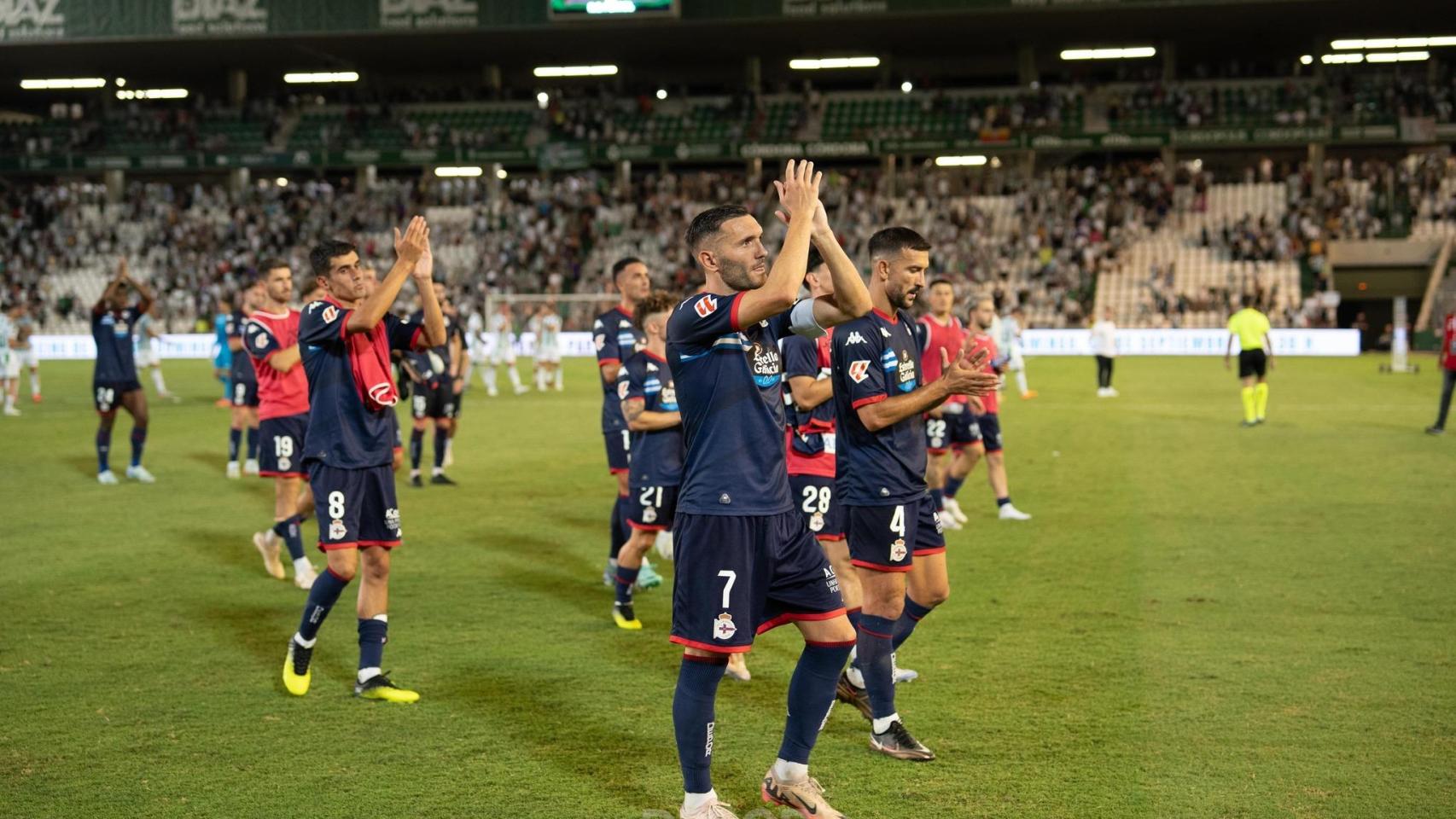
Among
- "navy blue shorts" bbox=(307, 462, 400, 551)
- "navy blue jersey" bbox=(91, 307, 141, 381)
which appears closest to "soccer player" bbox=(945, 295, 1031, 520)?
"navy blue shorts" bbox=(307, 462, 400, 551)

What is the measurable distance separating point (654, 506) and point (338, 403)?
236 centimetres

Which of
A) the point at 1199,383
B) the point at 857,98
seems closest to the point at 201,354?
the point at 857,98

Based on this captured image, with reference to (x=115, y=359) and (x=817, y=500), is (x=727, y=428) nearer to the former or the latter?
(x=817, y=500)

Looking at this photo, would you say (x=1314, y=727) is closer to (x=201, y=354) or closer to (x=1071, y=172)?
(x=201, y=354)

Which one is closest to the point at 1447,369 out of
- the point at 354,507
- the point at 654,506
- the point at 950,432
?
the point at 950,432

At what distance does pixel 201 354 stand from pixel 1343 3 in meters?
40.9

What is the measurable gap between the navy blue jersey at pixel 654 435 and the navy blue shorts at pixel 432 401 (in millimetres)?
7698

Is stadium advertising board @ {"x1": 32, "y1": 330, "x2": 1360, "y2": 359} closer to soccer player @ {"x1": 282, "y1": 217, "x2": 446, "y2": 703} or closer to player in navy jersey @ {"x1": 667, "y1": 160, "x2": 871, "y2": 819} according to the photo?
soccer player @ {"x1": 282, "y1": 217, "x2": 446, "y2": 703}

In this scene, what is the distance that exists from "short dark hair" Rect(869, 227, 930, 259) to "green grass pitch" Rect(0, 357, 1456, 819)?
2.36 metres

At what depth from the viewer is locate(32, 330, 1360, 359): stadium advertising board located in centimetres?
4188

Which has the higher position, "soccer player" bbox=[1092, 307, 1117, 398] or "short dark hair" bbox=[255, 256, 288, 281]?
"short dark hair" bbox=[255, 256, 288, 281]

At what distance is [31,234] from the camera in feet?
183

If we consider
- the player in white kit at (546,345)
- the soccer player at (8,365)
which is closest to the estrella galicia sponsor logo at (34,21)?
the soccer player at (8,365)

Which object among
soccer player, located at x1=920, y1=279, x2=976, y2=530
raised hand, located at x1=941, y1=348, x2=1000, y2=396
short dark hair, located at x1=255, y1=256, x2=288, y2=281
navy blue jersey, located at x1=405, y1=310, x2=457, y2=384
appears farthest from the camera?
navy blue jersey, located at x1=405, y1=310, x2=457, y2=384
